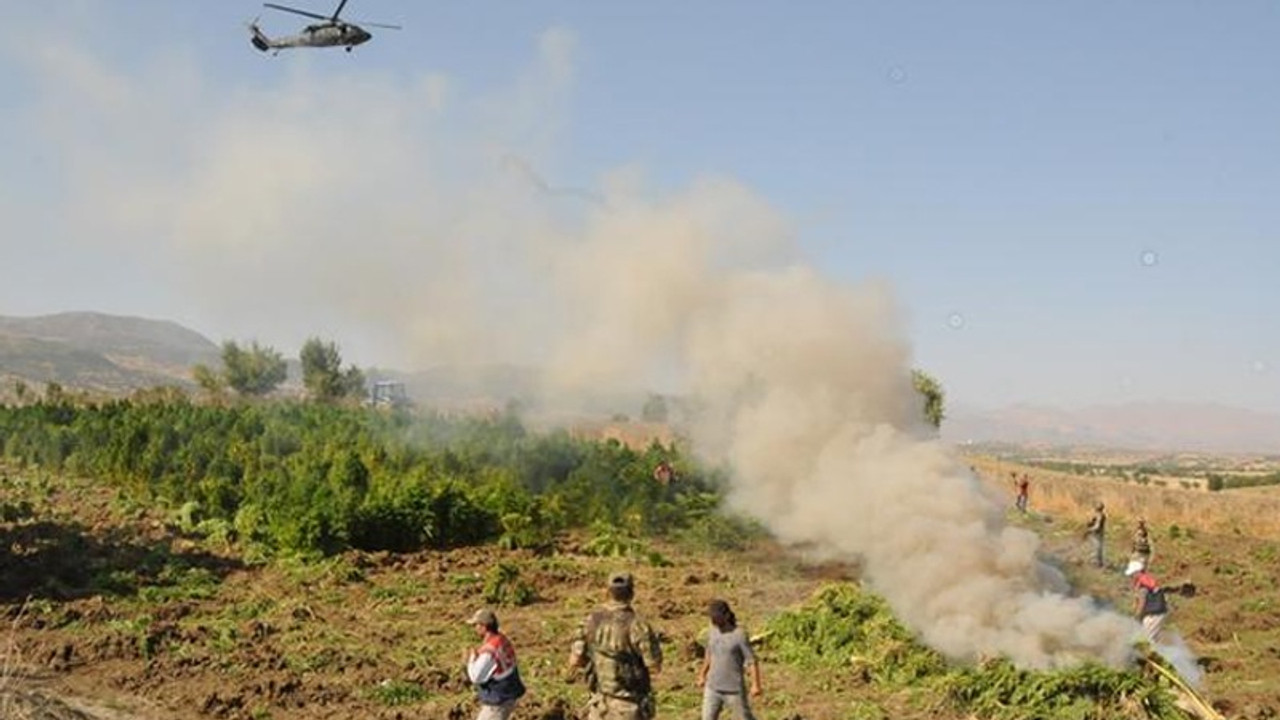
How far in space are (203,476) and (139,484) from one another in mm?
1598

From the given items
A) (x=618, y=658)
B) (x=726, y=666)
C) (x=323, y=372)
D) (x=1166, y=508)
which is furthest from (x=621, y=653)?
(x=323, y=372)

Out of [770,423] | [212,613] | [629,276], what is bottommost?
[212,613]

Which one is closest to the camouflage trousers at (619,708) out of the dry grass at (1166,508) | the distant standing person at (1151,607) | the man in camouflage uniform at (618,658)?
the man in camouflage uniform at (618,658)

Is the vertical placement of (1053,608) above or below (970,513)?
below

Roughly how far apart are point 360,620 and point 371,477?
9.69 metres

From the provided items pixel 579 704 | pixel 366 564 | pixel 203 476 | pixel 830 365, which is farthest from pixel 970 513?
pixel 203 476

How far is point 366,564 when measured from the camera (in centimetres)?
2148

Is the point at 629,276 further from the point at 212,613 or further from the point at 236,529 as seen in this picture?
the point at 236,529

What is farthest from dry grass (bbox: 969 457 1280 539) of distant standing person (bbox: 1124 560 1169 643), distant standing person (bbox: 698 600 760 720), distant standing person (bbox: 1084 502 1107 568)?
distant standing person (bbox: 698 600 760 720)

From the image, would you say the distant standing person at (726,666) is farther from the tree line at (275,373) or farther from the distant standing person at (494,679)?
the tree line at (275,373)

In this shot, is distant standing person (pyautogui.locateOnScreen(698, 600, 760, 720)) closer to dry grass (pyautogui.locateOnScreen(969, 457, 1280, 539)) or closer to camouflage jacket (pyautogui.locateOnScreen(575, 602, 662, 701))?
camouflage jacket (pyautogui.locateOnScreen(575, 602, 662, 701))

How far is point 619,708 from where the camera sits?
28.2 feet

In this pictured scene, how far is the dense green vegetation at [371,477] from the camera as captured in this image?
23.3 m

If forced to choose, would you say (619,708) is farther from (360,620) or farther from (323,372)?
(323,372)
